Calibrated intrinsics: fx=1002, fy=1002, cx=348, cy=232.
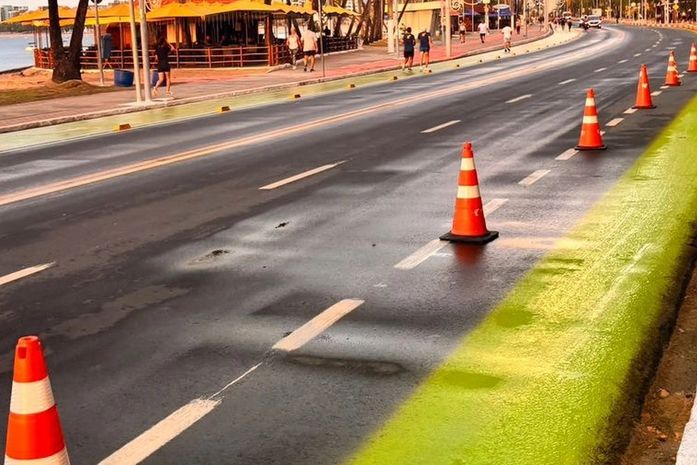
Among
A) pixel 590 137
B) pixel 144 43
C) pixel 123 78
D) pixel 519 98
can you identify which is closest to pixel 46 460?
pixel 590 137

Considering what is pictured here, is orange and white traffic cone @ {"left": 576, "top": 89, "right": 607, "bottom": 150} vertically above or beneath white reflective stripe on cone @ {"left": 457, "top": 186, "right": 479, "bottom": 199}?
beneath

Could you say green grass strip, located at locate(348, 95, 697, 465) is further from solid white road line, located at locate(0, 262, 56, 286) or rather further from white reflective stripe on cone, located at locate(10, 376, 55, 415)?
solid white road line, located at locate(0, 262, 56, 286)

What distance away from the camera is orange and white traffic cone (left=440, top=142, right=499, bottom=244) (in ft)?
30.0

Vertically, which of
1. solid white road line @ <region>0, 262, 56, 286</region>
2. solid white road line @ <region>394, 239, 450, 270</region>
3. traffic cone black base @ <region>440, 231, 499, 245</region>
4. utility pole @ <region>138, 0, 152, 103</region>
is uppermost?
utility pole @ <region>138, 0, 152, 103</region>

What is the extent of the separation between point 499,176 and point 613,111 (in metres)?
9.52

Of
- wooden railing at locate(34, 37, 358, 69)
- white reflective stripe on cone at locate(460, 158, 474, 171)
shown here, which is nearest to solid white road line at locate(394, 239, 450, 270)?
white reflective stripe on cone at locate(460, 158, 474, 171)

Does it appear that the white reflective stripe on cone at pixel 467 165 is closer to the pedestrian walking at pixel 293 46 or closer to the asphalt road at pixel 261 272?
the asphalt road at pixel 261 272

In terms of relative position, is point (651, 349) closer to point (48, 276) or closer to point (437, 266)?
point (437, 266)

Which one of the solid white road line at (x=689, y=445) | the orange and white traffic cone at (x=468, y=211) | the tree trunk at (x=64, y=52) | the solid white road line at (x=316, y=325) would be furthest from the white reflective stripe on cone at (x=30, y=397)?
the tree trunk at (x=64, y=52)

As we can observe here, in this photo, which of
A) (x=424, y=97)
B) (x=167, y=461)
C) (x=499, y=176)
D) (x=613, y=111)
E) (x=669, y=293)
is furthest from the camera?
(x=424, y=97)

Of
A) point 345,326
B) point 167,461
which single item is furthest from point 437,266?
point 167,461

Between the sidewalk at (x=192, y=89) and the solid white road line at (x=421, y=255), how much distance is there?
17.3 m

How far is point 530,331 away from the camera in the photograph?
6.59 meters

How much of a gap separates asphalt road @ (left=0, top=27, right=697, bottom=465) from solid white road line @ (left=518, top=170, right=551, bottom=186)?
0.13 meters
